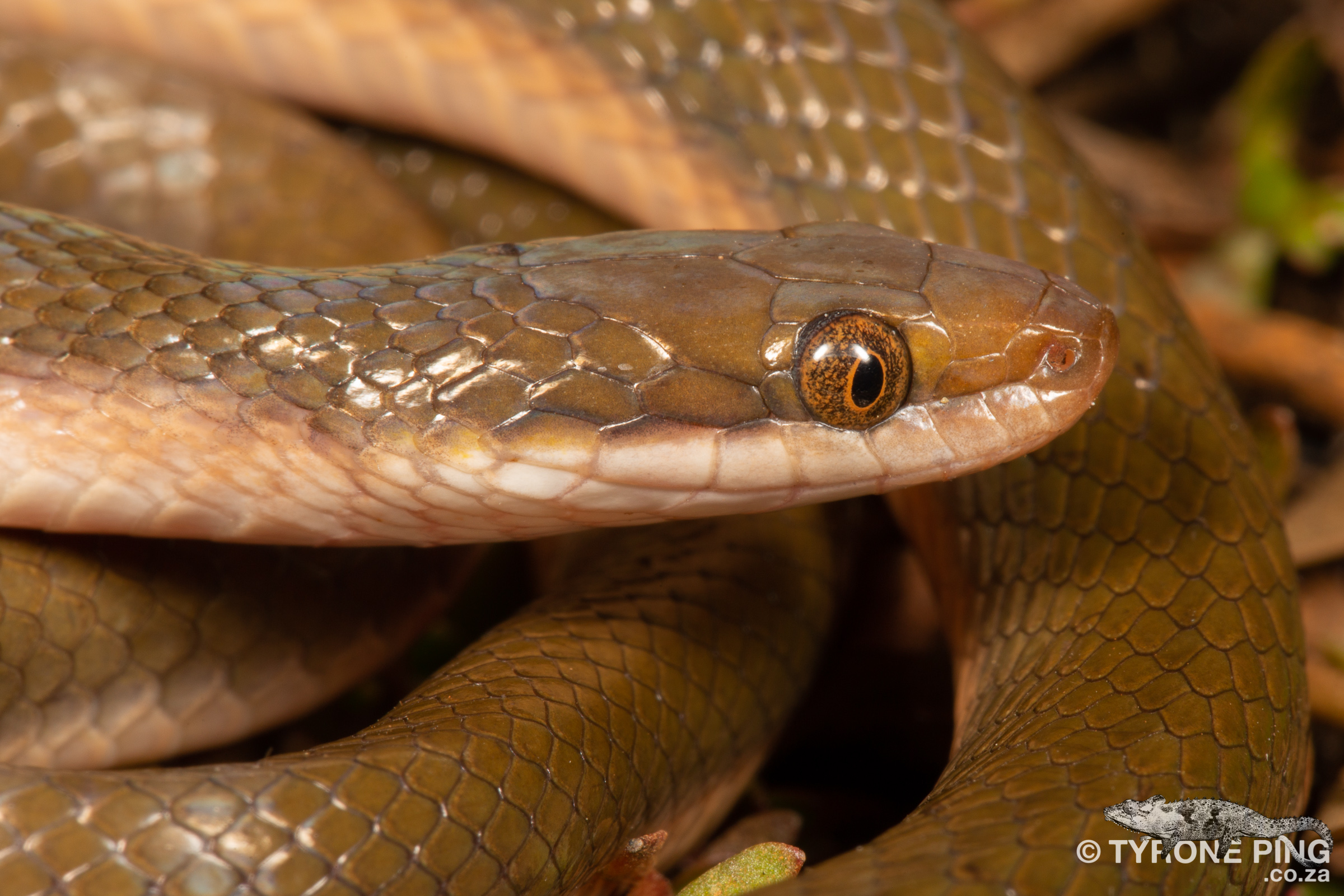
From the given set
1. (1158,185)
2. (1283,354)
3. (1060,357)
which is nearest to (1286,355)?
(1283,354)

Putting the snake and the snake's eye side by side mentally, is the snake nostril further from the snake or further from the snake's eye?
the snake's eye

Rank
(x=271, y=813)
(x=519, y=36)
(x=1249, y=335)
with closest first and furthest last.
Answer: (x=271, y=813), (x=519, y=36), (x=1249, y=335)

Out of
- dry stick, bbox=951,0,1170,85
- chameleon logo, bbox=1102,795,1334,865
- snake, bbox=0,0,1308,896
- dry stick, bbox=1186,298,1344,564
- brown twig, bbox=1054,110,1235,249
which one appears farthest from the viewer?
dry stick, bbox=951,0,1170,85

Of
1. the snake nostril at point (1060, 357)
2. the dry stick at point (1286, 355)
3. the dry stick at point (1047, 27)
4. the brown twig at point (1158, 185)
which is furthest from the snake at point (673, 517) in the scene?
the dry stick at point (1047, 27)

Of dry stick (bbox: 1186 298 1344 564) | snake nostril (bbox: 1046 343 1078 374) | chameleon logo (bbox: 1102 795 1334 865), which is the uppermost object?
dry stick (bbox: 1186 298 1344 564)

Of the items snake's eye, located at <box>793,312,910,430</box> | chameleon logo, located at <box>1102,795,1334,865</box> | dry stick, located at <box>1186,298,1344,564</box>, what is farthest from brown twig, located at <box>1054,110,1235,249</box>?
chameleon logo, located at <box>1102,795,1334,865</box>

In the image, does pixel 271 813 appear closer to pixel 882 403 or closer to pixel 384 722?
pixel 384 722

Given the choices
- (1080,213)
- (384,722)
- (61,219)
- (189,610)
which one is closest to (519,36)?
(61,219)

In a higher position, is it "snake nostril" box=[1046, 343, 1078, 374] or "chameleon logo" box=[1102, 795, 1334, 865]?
"snake nostril" box=[1046, 343, 1078, 374]
